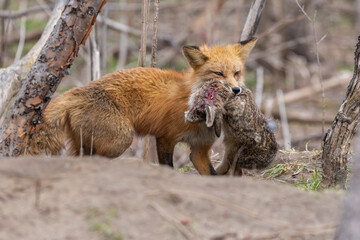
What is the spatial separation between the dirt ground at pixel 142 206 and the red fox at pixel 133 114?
8.00 ft

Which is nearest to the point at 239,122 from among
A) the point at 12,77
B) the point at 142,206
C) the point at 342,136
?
the point at 342,136

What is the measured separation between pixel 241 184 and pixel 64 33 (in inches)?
112

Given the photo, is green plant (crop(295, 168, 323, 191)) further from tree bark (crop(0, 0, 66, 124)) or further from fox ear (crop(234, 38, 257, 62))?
tree bark (crop(0, 0, 66, 124))

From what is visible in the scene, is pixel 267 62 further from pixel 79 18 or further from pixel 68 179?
pixel 68 179

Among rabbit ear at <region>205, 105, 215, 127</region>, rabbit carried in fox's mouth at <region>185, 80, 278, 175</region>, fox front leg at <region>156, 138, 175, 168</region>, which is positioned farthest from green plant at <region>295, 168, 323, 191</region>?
fox front leg at <region>156, 138, 175, 168</region>

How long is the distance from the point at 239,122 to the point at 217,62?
63.7 inches

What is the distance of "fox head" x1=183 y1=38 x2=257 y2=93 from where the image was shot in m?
7.58

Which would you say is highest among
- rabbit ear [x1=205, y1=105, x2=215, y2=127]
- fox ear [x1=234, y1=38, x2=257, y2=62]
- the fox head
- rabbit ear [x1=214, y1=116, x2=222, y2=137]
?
fox ear [x1=234, y1=38, x2=257, y2=62]

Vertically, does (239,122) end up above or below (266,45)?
below

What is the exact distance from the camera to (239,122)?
6.34 m

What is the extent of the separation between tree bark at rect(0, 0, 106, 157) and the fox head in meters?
1.99

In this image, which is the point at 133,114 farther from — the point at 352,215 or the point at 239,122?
the point at 352,215

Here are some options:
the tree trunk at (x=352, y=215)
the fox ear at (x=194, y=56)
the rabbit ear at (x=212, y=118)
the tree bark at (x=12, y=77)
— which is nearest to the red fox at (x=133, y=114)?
the fox ear at (x=194, y=56)

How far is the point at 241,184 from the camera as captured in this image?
455 cm
